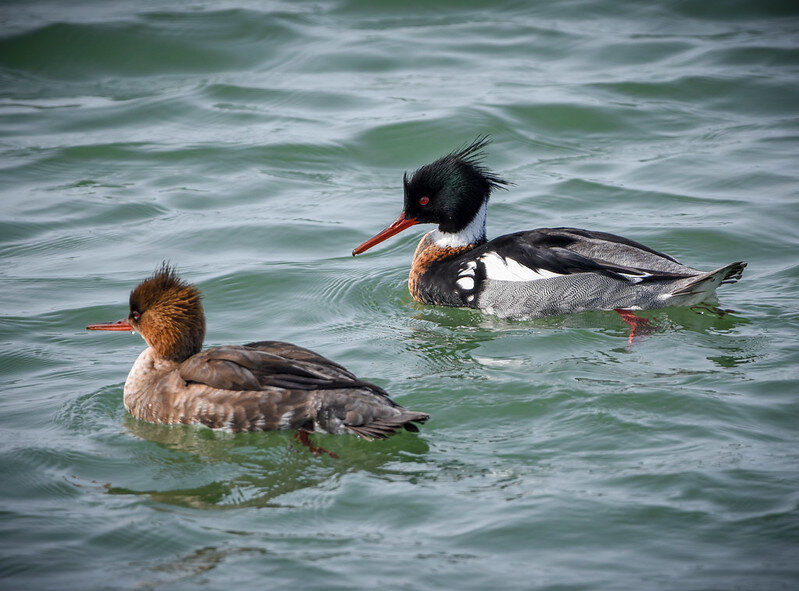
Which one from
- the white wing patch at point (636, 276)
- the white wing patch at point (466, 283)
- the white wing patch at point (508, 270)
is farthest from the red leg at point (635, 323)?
the white wing patch at point (466, 283)

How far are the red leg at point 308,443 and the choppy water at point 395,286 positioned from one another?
100 millimetres

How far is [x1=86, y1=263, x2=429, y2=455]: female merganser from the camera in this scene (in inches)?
231

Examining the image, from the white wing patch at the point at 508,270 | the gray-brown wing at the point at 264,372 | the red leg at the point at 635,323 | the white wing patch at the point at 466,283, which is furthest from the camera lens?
the white wing patch at the point at 466,283

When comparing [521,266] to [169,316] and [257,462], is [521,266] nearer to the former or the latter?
[169,316]

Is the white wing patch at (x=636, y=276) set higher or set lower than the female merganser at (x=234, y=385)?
higher

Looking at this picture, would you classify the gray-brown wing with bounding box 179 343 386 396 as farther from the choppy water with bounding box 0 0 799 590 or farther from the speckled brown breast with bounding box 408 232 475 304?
the speckled brown breast with bounding box 408 232 475 304

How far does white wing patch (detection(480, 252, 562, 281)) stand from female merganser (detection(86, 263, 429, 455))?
8.56ft

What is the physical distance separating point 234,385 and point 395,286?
3.35m

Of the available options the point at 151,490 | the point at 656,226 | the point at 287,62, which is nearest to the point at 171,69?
the point at 287,62

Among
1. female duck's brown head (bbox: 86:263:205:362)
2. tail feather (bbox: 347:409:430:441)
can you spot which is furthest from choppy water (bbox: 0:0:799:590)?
female duck's brown head (bbox: 86:263:205:362)

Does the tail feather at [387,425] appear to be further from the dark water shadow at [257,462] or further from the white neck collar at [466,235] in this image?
the white neck collar at [466,235]

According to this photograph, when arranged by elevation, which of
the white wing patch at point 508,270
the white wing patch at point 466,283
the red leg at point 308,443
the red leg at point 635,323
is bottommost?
the red leg at point 308,443

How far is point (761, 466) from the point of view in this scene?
17.7 feet

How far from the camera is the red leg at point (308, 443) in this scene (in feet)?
19.1
